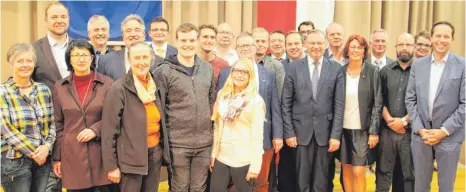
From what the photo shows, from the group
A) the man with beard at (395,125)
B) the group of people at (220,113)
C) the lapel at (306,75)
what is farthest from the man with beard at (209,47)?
the man with beard at (395,125)

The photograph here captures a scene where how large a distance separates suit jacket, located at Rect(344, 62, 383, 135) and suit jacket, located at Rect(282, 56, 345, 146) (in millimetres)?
143

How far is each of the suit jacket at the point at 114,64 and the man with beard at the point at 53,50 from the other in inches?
9.1

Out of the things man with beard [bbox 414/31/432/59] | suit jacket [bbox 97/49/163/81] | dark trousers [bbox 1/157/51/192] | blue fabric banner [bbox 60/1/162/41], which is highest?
blue fabric banner [bbox 60/1/162/41]

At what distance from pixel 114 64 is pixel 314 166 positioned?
5.19 feet

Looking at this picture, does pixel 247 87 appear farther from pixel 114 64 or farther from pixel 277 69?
pixel 114 64

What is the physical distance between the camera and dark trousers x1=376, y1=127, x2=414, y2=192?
329 centimetres

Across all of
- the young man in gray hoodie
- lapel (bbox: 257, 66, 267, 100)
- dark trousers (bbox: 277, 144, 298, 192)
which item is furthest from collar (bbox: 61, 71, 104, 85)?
dark trousers (bbox: 277, 144, 298, 192)

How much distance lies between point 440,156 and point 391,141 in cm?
46

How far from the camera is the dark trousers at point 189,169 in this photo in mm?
2727

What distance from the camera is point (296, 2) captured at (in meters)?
5.04

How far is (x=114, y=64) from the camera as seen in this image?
289 cm

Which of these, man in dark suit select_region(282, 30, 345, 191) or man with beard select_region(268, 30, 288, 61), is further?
man with beard select_region(268, 30, 288, 61)

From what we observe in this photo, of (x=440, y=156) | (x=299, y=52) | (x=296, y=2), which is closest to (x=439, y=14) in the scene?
(x=296, y=2)

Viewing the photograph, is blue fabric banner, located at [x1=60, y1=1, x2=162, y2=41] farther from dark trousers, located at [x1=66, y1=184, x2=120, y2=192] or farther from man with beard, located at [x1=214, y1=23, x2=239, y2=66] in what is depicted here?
dark trousers, located at [x1=66, y1=184, x2=120, y2=192]
